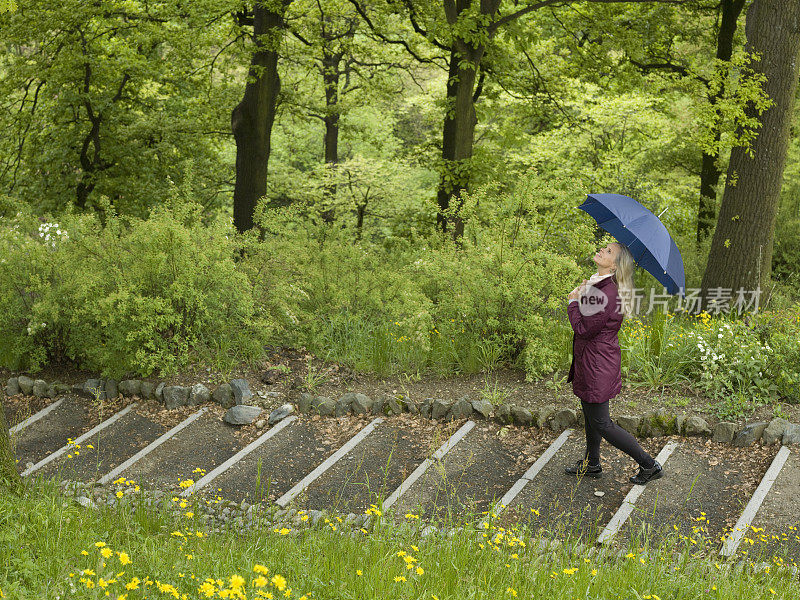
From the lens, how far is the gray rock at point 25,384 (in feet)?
28.2

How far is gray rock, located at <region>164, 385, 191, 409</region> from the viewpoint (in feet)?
25.7

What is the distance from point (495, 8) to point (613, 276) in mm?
8235

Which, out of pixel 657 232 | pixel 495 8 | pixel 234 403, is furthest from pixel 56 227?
pixel 657 232

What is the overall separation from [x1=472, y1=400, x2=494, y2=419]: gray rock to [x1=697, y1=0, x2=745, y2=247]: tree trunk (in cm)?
833

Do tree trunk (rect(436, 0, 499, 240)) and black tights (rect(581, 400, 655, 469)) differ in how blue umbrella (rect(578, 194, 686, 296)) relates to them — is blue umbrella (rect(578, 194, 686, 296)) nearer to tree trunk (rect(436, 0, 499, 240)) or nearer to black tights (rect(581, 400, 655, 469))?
black tights (rect(581, 400, 655, 469))

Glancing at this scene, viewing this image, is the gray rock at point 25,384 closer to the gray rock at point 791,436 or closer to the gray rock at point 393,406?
the gray rock at point 393,406

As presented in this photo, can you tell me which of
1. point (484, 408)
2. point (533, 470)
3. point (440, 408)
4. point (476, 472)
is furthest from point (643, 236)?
point (440, 408)

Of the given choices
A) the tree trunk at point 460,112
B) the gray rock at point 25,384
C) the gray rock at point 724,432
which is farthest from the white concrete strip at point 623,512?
the tree trunk at point 460,112

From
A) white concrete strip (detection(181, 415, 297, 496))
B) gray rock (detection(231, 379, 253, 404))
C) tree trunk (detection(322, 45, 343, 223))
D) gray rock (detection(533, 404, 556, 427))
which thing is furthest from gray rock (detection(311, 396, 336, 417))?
tree trunk (detection(322, 45, 343, 223))

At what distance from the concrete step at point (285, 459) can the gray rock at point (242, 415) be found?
396 mm

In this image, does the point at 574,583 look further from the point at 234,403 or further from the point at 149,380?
the point at 149,380

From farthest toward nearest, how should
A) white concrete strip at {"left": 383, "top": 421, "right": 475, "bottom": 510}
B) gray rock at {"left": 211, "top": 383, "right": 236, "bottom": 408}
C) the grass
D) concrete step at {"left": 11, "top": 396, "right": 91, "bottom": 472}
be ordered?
gray rock at {"left": 211, "top": 383, "right": 236, "bottom": 408}
concrete step at {"left": 11, "top": 396, "right": 91, "bottom": 472}
white concrete strip at {"left": 383, "top": 421, "right": 475, "bottom": 510}
the grass

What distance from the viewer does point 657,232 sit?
5336mm

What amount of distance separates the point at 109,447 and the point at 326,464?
2218mm
